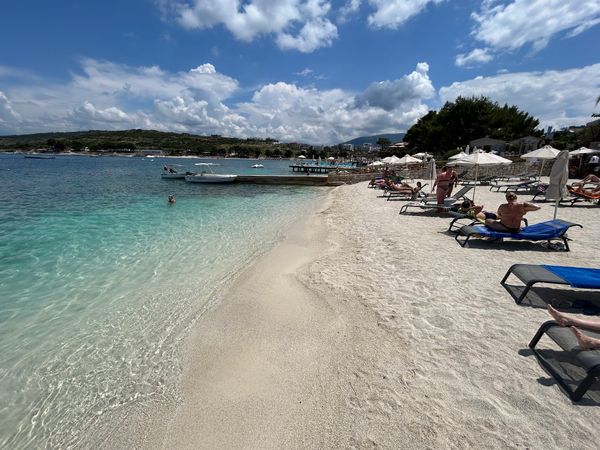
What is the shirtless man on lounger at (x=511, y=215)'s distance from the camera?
7.18 m

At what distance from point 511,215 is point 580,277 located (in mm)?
3285

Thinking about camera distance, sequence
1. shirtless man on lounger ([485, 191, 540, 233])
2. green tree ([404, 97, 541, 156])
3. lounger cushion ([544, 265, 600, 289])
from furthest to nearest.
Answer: green tree ([404, 97, 541, 156])
shirtless man on lounger ([485, 191, 540, 233])
lounger cushion ([544, 265, 600, 289])

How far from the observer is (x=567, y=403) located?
2.79 meters

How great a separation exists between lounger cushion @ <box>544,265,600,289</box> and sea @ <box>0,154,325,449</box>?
18.6 feet

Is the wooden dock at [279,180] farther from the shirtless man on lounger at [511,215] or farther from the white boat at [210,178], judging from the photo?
the shirtless man on lounger at [511,215]

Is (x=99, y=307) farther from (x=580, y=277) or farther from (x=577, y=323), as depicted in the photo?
(x=580, y=277)

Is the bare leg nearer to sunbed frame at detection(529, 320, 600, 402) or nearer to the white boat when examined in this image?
sunbed frame at detection(529, 320, 600, 402)

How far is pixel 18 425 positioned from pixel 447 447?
4.58 meters

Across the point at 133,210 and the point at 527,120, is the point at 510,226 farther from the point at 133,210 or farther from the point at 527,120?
the point at 527,120

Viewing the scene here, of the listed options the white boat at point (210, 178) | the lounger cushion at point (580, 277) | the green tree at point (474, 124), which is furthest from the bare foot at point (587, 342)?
the green tree at point (474, 124)

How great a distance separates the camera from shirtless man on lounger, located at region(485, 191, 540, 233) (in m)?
7.18

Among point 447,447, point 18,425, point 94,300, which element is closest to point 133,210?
point 94,300

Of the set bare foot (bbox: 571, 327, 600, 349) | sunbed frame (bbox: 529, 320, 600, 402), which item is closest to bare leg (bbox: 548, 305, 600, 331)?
sunbed frame (bbox: 529, 320, 600, 402)

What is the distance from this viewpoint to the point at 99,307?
5.94 m
